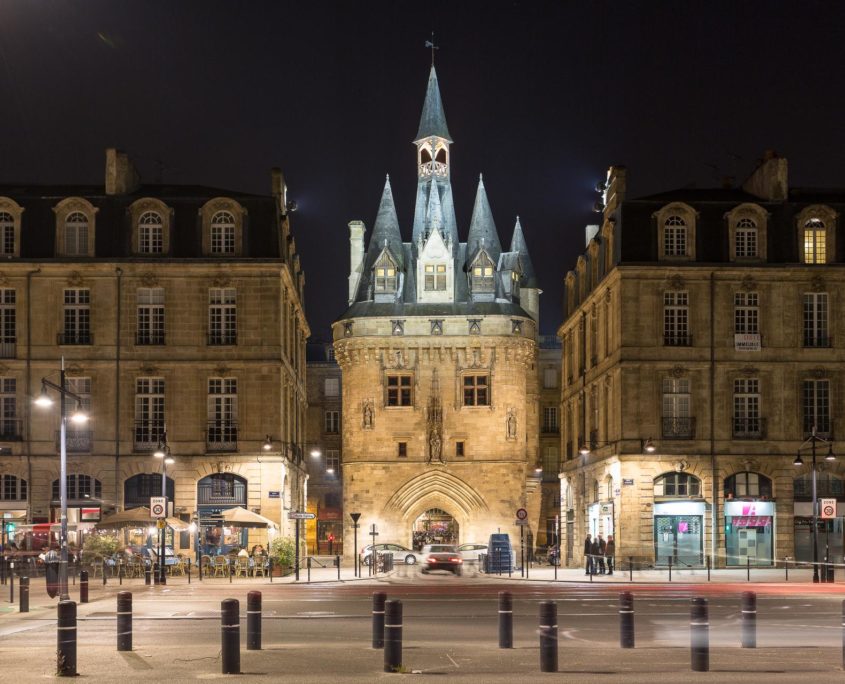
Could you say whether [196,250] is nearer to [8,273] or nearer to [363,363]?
[8,273]

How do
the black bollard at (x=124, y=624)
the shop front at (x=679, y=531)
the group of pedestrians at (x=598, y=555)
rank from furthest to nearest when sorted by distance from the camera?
the shop front at (x=679, y=531) → the group of pedestrians at (x=598, y=555) → the black bollard at (x=124, y=624)

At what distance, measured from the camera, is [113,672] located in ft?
57.0

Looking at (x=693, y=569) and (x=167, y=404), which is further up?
(x=167, y=404)

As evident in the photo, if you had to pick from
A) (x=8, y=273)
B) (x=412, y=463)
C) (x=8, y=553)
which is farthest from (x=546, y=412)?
(x=8, y=553)

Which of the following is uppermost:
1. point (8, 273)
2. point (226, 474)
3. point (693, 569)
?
point (8, 273)

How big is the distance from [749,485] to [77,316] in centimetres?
2541

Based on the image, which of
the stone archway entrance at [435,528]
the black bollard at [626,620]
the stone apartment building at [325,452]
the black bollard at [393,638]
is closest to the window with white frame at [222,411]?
the stone archway entrance at [435,528]

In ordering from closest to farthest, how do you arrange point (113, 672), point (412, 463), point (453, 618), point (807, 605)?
point (113, 672)
point (453, 618)
point (807, 605)
point (412, 463)

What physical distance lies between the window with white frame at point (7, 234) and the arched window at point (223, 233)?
731cm

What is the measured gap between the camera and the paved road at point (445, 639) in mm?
17344

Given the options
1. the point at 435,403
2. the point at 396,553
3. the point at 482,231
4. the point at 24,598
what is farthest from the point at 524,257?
the point at 24,598

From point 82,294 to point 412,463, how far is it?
21.7 m

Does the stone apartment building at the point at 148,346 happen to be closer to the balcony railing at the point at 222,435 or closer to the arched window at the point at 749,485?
the balcony railing at the point at 222,435

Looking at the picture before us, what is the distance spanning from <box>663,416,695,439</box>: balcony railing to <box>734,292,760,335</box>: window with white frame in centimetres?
387
